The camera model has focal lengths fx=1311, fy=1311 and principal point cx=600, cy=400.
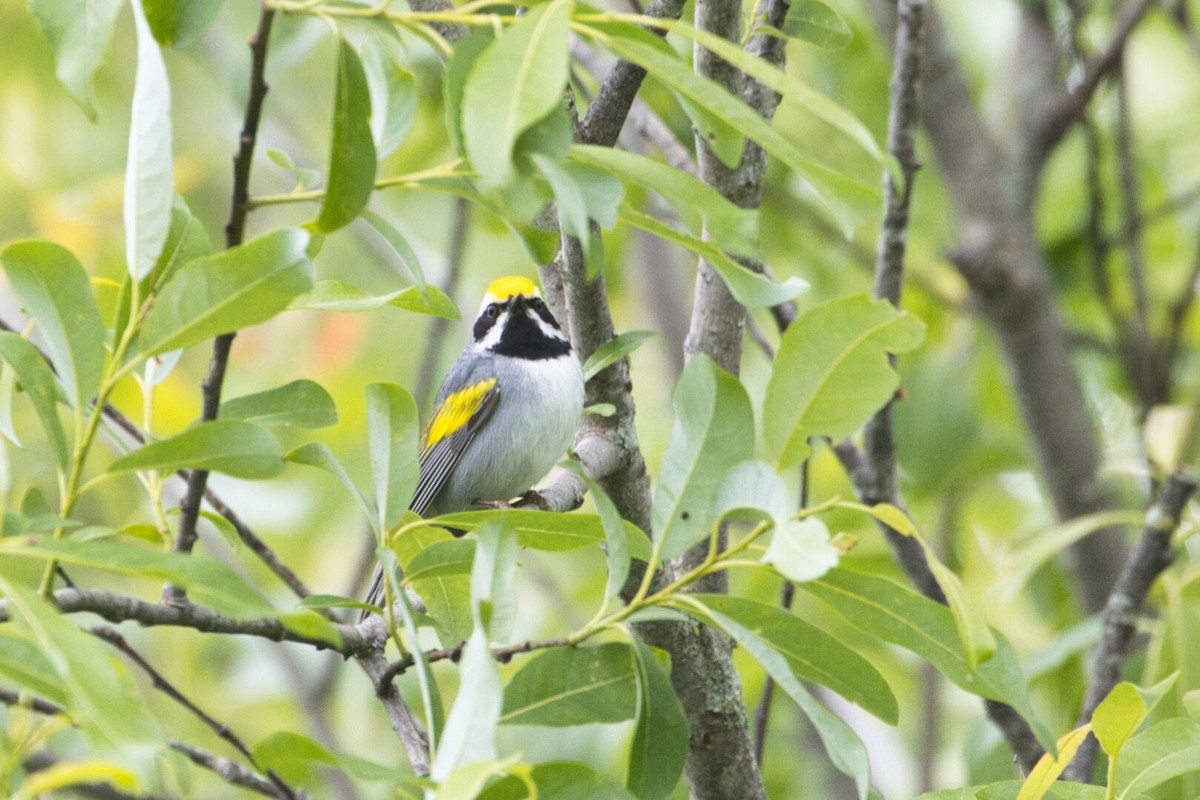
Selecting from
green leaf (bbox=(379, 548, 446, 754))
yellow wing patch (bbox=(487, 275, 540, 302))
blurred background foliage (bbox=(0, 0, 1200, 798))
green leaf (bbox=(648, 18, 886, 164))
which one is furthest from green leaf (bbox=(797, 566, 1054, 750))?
yellow wing patch (bbox=(487, 275, 540, 302))

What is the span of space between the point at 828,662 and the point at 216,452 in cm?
85

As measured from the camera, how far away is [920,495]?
169 inches

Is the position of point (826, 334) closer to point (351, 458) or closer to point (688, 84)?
point (688, 84)

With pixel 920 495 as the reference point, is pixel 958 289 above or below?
above

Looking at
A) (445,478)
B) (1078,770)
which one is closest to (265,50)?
(1078,770)

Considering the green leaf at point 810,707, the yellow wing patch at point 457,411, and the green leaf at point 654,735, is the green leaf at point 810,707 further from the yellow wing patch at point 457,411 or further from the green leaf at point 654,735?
the yellow wing patch at point 457,411

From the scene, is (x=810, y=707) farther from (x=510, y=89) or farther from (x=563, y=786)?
(x=510, y=89)

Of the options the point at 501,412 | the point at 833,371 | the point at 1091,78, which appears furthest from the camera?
the point at 1091,78

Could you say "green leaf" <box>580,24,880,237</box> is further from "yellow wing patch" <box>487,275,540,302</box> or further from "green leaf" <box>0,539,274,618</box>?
"yellow wing patch" <box>487,275,540,302</box>

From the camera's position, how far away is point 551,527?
71.7 inches

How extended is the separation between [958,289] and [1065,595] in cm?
132

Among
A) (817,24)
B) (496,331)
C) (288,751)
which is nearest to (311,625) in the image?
(288,751)

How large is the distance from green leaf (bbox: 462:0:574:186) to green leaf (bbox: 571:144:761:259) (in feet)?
0.50

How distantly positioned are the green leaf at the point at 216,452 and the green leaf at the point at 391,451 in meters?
0.33
